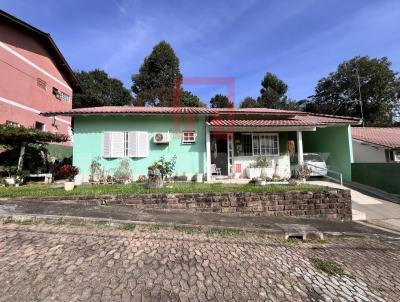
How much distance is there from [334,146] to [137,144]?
11.7 m

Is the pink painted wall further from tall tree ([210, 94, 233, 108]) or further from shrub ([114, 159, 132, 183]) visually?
tall tree ([210, 94, 233, 108])

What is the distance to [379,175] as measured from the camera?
40.8 feet

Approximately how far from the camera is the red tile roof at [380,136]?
14279 millimetres

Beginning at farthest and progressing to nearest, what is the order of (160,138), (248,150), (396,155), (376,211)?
(396,155)
(248,150)
(160,138)
(376,211)

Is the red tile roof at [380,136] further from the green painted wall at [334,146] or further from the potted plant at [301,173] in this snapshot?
the potted plant at [301,173]

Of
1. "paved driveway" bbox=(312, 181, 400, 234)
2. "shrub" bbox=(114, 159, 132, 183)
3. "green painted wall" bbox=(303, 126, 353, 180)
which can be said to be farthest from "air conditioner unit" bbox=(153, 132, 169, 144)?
"green painted wall" bbox=(303, 126, 353, 180)

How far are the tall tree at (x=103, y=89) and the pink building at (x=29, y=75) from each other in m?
17.9

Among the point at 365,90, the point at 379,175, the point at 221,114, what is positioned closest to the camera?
the point at 379,175

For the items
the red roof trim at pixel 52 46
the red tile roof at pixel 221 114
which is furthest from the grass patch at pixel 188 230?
the red roof trim at pixel 52 46

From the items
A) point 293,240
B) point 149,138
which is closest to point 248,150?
point 149,138

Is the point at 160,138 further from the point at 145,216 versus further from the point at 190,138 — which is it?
the point at 145,216

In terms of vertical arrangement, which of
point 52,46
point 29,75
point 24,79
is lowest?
point 24,79

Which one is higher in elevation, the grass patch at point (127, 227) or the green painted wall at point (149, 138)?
the green painted wall at point (149, 138)

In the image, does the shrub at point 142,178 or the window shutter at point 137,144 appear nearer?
the shrub at point 142,178
